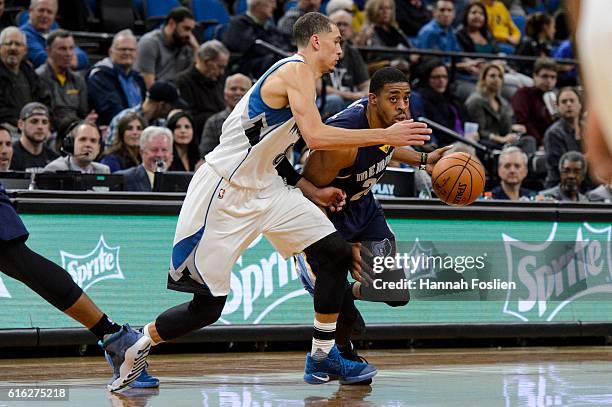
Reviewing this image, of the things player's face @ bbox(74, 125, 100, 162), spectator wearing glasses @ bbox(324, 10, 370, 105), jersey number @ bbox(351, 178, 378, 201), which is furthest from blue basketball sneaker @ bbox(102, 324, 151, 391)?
spectator wearing glasses @ bbox(324, 10, 370, 105)

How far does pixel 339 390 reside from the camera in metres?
7.00

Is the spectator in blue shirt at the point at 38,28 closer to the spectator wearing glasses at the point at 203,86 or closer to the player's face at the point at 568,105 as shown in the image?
the spectator wearing glasses at the point at 203,86

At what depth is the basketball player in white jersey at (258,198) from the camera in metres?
6.63

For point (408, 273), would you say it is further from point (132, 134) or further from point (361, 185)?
point (132, 134)

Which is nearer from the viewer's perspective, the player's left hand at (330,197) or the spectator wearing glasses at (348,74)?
the player's left hand at (330,197)

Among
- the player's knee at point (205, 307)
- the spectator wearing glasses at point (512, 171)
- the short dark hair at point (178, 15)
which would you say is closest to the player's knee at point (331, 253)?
the player's knee at point (205, 307)

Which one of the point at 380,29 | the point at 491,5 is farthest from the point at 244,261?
the point at 491,5

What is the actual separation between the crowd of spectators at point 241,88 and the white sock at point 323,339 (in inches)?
141

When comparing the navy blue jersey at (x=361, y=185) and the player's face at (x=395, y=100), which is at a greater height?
the player's face at (x=395, y=100)

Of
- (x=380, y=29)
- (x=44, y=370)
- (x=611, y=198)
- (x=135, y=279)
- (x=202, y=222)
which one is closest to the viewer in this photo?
(x=202, y=222)

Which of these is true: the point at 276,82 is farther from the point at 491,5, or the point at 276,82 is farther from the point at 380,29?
the point at 491,5

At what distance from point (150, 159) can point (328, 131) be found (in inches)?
163

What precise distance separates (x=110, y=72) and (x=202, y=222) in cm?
623

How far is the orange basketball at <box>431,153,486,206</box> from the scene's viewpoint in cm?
715
